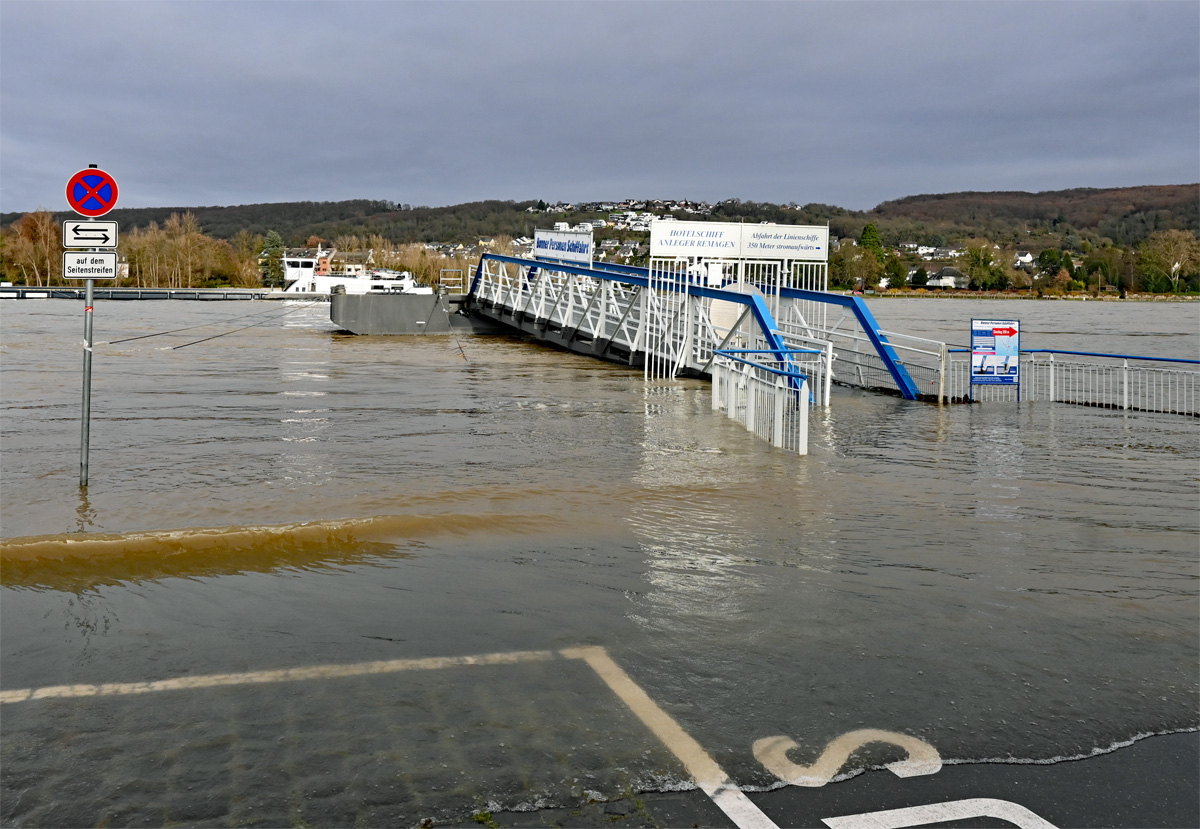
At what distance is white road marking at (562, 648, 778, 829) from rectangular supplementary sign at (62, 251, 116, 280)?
618cm

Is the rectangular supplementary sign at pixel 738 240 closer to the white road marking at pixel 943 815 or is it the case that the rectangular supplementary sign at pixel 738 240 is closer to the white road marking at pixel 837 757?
the white road marking at pixel 837 757

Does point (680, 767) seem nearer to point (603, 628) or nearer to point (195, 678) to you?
point (603, 628)

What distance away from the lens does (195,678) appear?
487 centimetres

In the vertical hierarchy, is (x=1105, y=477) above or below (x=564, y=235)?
below

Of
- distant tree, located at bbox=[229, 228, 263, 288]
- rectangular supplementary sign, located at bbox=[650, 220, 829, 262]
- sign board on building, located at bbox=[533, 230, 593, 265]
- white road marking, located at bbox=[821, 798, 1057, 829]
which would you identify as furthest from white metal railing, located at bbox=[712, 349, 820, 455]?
distant tree, located at bbox=[229, 228, 263, 288]

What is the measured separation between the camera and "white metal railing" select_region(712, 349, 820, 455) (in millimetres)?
12625

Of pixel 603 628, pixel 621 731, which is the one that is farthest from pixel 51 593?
pixel 621 731

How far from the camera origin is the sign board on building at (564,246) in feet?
104

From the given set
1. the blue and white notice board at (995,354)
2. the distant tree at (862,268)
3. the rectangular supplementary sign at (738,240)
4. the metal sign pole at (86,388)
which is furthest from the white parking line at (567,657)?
the distant tree at (862,268)

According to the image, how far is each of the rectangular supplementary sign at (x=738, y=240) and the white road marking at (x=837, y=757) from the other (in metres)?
18.3

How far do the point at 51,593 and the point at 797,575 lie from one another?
495 centimetres

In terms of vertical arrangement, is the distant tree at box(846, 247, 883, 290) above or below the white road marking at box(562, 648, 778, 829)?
above

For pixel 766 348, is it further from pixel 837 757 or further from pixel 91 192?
pixel 837 757

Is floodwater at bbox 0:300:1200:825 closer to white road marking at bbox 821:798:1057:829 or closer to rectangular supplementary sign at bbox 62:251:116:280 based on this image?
white road marking at bbox 821:798:1057:829
